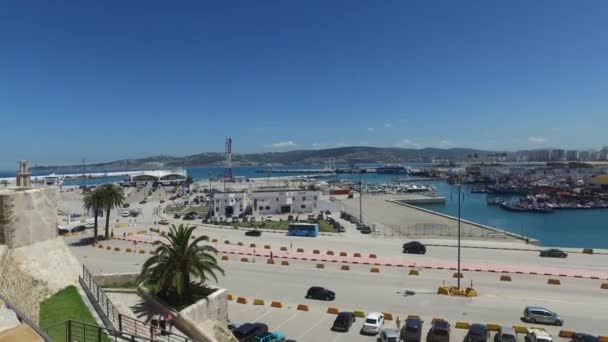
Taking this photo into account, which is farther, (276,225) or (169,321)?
(276,225)

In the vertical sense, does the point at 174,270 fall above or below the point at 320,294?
above

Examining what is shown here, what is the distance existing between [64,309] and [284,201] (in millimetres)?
62635

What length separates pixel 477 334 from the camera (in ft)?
64.7

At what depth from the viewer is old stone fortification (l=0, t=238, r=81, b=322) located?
1428cm

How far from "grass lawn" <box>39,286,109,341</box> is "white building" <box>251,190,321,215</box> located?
59516 millimetres

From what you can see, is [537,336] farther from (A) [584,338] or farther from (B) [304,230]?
(B) [304,230]

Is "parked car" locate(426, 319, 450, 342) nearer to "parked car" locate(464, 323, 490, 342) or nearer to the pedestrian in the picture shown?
"parked car" locate(464, 323, 490, 342)

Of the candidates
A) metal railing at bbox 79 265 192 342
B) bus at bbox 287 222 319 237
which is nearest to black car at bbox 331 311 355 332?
metal railing at bbox 79 265 192 342

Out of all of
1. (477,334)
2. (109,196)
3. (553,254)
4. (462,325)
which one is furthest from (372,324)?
(109,196)

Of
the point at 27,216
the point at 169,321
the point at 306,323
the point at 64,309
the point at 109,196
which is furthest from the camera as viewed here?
the point at 109,196

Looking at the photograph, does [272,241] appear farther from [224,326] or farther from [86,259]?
[224,326]

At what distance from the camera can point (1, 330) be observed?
7281 mm

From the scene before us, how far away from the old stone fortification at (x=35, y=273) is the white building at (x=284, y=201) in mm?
57535

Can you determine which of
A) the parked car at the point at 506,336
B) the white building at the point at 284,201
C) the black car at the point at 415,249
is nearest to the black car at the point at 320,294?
the parked car at the point at 506,336
